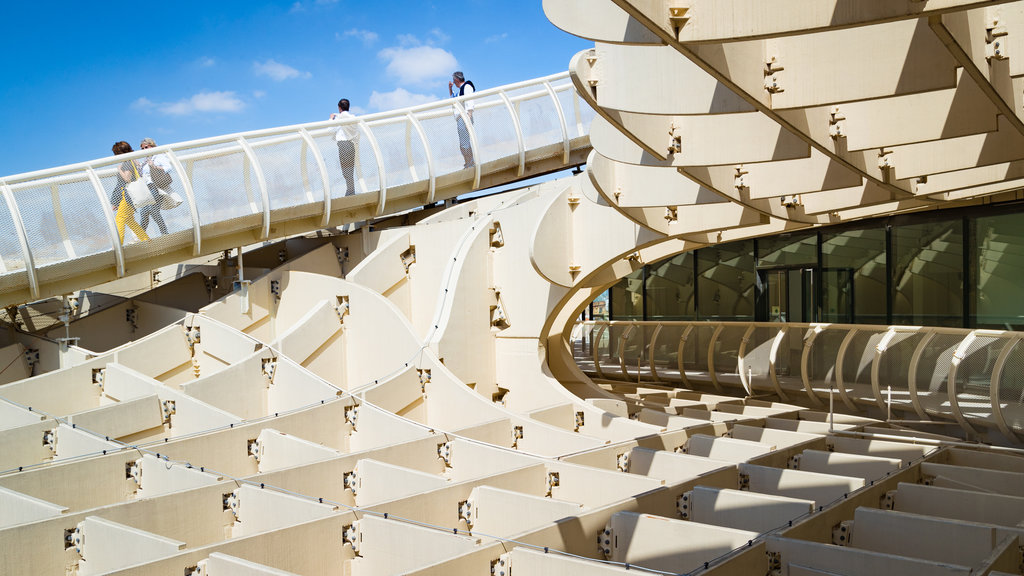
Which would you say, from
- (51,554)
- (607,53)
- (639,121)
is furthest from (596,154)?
(51,554)

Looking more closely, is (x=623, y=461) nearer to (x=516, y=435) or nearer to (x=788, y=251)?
(x=516, y=435)

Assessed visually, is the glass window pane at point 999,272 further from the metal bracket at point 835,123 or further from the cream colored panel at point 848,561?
the cream colored panel at point 848,561

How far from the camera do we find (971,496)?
7.40m

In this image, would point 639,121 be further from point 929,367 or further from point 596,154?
point 929,367

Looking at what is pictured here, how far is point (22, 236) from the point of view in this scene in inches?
461

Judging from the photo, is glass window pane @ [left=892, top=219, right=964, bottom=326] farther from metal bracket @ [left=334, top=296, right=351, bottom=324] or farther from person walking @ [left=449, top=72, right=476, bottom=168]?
metal bracket @ [left=334, top=296, right=351, bottom=324]

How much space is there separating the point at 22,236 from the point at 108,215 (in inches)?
46.9

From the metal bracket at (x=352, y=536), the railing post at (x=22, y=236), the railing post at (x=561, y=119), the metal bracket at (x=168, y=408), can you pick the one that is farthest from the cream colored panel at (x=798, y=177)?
the railing post at (x=22, y=236)

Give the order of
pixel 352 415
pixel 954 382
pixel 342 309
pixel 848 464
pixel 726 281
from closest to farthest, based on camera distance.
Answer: pixel 848 464 < pixel 954 382 < pixel 352 415 < pixel 342 309 < pixel 726 281

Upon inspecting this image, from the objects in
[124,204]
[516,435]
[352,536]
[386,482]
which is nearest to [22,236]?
[124,204]

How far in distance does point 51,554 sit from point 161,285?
10.1 meters

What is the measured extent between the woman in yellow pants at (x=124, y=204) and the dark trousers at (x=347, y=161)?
3630mm

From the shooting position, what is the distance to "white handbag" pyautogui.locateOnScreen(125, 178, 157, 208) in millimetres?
12812

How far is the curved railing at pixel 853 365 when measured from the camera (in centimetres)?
1065
